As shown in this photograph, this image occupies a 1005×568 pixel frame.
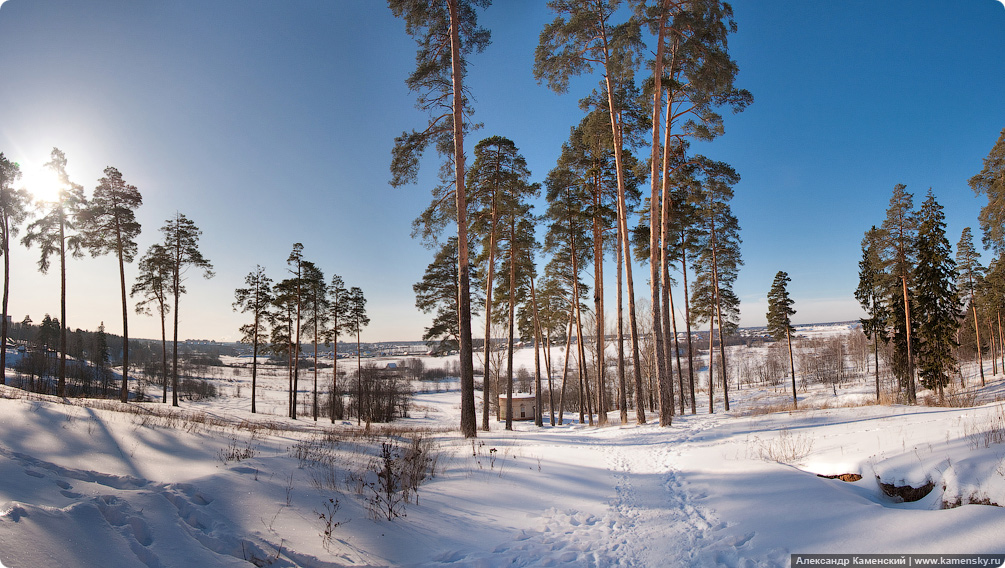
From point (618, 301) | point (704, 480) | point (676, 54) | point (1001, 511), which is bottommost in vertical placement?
point (704, 480)

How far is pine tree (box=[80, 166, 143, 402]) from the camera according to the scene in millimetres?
21312

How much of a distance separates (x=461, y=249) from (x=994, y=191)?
725 inches

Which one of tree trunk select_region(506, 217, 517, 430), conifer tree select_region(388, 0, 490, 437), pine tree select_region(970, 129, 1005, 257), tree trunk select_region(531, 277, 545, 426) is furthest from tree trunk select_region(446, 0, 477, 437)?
pine tree select_region(970, 129, 1005, 257)

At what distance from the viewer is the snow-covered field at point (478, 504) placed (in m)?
3.08

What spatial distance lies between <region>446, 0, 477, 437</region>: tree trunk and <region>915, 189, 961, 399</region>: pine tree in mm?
25521

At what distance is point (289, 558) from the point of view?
3.26 meters

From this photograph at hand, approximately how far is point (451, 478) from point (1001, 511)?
5.83 m

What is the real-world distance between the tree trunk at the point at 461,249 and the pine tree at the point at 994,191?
16.9 metres

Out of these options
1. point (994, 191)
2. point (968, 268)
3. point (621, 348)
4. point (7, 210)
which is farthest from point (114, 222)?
point (968, 268)

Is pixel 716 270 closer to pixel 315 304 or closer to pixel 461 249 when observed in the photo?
pixel 461 249

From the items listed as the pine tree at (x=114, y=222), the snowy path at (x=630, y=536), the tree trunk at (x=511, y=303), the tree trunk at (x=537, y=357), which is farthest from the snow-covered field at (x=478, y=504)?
the pine tree at (x=114, y=222)

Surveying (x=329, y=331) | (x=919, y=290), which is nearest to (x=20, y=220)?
(x=329, y=331)

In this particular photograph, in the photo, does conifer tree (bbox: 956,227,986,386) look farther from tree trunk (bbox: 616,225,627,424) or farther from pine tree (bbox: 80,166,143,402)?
pine tree (bbox: 80,166,143,402)

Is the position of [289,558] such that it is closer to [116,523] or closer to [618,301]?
[116,523]
